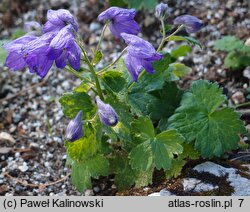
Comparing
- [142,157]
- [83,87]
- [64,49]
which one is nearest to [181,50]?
[83,87]

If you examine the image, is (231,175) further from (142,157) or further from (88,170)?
(88,170)

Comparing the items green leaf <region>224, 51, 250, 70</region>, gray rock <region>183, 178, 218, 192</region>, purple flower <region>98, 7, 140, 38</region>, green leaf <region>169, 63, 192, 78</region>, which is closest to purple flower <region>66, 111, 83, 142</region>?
purple flower <region>98, 7, 140, 38</region>

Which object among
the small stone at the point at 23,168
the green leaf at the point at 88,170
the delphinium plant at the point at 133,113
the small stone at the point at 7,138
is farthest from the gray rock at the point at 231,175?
the small stone at the point at 7,138

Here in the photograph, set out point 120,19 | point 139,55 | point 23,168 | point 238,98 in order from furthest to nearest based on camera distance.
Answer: point 238,98 → point 23,168 → point 120,19 → point 139,55

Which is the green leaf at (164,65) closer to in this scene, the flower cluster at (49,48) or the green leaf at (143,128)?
the green leaf at (143,128)

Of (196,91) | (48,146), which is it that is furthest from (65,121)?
(196,91)

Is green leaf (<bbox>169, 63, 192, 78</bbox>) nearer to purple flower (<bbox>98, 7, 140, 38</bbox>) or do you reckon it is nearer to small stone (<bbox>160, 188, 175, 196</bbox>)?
purple flower (<bbox>98, 7, 140, 38</bbox>)

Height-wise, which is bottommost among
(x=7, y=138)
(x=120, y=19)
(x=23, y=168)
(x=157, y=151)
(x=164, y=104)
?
(x=23, y=168)

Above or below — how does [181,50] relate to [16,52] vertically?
below
